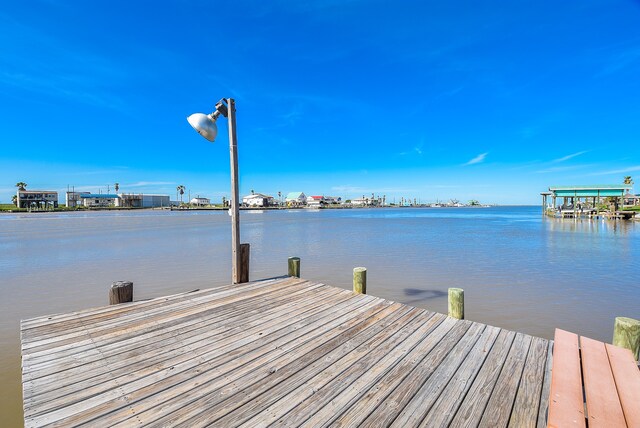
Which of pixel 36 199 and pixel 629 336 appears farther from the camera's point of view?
pixel 36 199

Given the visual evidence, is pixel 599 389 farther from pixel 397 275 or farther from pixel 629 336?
pixel 397 275

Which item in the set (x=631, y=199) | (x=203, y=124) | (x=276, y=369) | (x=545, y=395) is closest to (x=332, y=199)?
(x=631, y=199)

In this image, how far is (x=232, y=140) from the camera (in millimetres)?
6984

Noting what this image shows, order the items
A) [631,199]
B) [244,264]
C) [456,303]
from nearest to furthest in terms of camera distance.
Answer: [456,303] < [244,264] < [631,199]

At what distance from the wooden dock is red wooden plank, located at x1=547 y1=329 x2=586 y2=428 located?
17 cm

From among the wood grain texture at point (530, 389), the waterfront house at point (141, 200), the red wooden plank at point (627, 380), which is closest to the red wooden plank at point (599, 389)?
the red wooden plank at point (627, 380)

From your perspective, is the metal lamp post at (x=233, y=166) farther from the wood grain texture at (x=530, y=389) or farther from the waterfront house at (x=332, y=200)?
the waterfront house at (x=332, y=200)

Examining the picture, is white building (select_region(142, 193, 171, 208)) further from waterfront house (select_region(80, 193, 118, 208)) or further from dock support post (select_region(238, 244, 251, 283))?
dock support post (select_region(238, 244, 251, 283))

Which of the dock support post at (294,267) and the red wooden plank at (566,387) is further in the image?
the dock support post at (294,267)

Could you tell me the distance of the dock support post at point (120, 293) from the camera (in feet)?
18.0

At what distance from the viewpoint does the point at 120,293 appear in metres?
5.53

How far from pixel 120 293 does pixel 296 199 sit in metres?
165

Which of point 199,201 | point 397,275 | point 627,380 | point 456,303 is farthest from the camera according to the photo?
point 199,201

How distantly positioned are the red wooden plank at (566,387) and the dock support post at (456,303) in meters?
1.31
